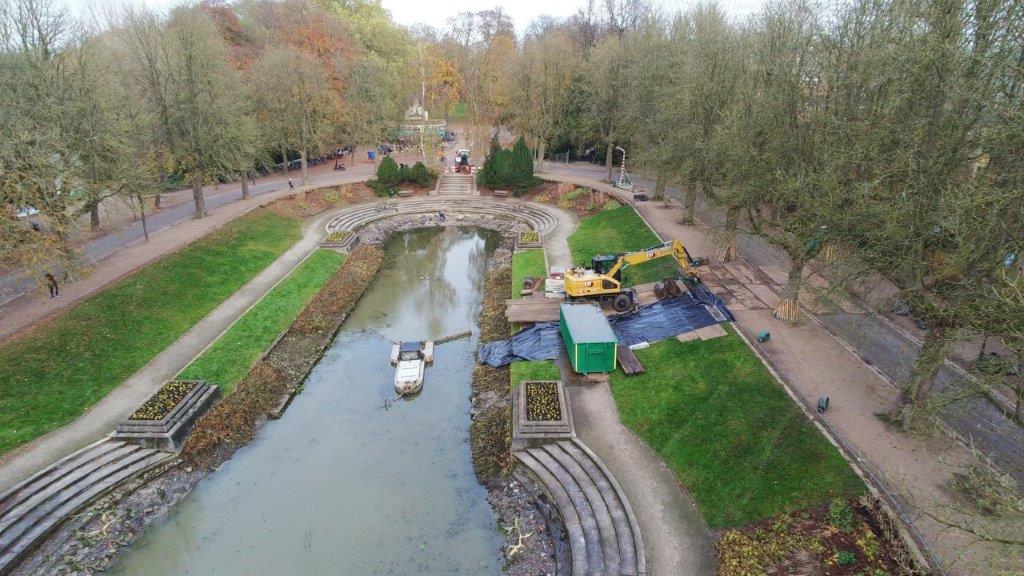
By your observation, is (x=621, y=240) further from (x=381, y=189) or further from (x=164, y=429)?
(x=164, y=429)

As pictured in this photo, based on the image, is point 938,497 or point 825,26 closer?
point 938,497

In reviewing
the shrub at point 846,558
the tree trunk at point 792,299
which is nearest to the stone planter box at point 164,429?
the shrub at point 846,558

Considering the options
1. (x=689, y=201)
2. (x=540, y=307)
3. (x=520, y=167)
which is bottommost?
(x=540, y=307)

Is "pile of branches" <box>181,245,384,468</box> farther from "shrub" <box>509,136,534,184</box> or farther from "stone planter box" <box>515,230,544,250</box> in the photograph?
"shrub" <box>509,136,534,184</box>

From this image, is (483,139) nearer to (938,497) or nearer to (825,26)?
(825,26)

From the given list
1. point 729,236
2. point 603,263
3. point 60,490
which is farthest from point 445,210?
point 60,490

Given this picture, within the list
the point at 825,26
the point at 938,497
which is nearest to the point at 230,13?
the point at 825,26
